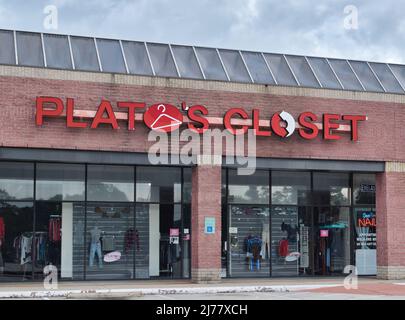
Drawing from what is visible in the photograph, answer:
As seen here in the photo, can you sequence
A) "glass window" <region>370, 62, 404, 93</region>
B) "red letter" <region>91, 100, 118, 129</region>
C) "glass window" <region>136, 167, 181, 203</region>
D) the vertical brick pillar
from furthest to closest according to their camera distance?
"glass window" <region>370, 62, 404, 93</region> < "glass window" <region>136, 167, 181, 203</region> < the vertical brick pillar < "red letter" <region>91, 100, 118, 129</region>

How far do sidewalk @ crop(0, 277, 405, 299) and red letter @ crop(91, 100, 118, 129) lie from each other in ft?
16.5

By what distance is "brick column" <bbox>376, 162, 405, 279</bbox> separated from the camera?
83.5 ft

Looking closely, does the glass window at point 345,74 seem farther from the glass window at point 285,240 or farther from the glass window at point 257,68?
the glass window at point 285,240

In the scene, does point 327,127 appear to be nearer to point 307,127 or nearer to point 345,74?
point 307,127

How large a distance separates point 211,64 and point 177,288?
8.73 meters

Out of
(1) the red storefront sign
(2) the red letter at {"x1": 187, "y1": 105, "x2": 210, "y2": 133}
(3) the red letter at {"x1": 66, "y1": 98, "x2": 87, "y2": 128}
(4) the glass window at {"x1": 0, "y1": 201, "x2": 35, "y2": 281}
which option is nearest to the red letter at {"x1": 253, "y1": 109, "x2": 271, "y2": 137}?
(1) the red storefront sign

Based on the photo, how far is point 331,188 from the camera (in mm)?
26969

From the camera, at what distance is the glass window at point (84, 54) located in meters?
24.3

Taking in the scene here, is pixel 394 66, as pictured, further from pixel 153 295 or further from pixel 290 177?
pixel 153 295

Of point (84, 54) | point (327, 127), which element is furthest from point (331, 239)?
point (84, 54)

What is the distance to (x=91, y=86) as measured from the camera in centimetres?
2294

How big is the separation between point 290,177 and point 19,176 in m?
9.61

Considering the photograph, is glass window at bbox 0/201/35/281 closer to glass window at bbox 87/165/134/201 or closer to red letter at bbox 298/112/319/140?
glass window at bbox 87/165/134/201

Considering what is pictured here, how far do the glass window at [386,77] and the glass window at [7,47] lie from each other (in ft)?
45.7
